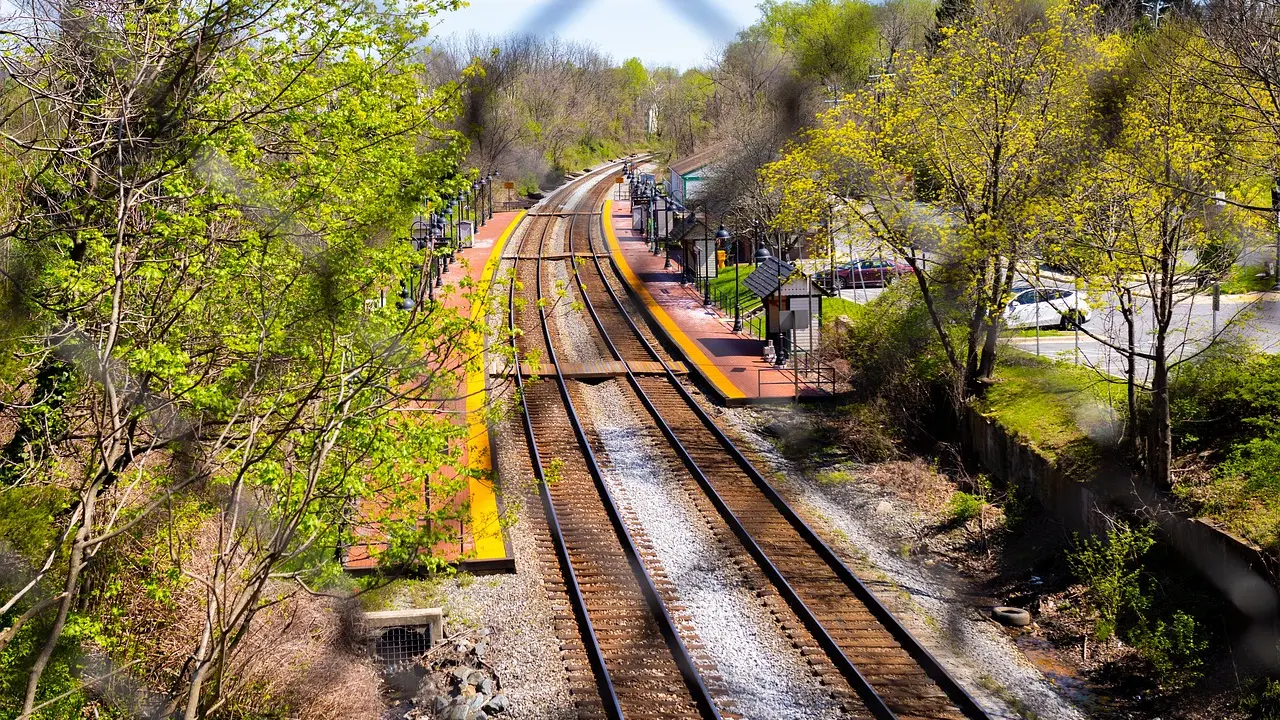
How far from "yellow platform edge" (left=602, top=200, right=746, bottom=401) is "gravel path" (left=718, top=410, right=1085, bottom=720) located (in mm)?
4588

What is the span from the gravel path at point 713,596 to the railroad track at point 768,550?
9.8 inches

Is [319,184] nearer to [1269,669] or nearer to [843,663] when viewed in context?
[843,663]

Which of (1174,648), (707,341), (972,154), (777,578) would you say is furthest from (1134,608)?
(707,341)

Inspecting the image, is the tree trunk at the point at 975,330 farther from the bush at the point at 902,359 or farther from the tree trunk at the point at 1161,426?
the tree trunk at the point at 1161,426

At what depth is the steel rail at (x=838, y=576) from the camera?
12019mm

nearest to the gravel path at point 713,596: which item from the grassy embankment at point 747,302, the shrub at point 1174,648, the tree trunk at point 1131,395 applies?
the shrub at point 1174,648

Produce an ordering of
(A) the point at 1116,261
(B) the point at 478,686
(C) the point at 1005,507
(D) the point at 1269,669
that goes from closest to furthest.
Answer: (D) the point at 1269,669 < (B) the point at 478,686 < (A) the point at 1116,261 < (C) the point at 1005,507

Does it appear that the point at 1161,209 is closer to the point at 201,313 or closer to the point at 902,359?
the point at 902,359

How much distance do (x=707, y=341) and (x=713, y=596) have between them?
16375 mm

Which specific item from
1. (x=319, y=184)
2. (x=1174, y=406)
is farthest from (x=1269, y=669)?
(x=319, y=184)

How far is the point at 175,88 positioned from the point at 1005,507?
1417 cm

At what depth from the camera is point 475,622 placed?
1442 centimetres

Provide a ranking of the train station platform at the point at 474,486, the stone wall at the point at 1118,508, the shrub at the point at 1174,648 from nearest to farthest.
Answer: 1. the train station platform at the point at 474,486
2. the shrub at the point at 1174,648
3. the stone wall at the point at 1118,508

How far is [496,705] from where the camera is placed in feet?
40.2
